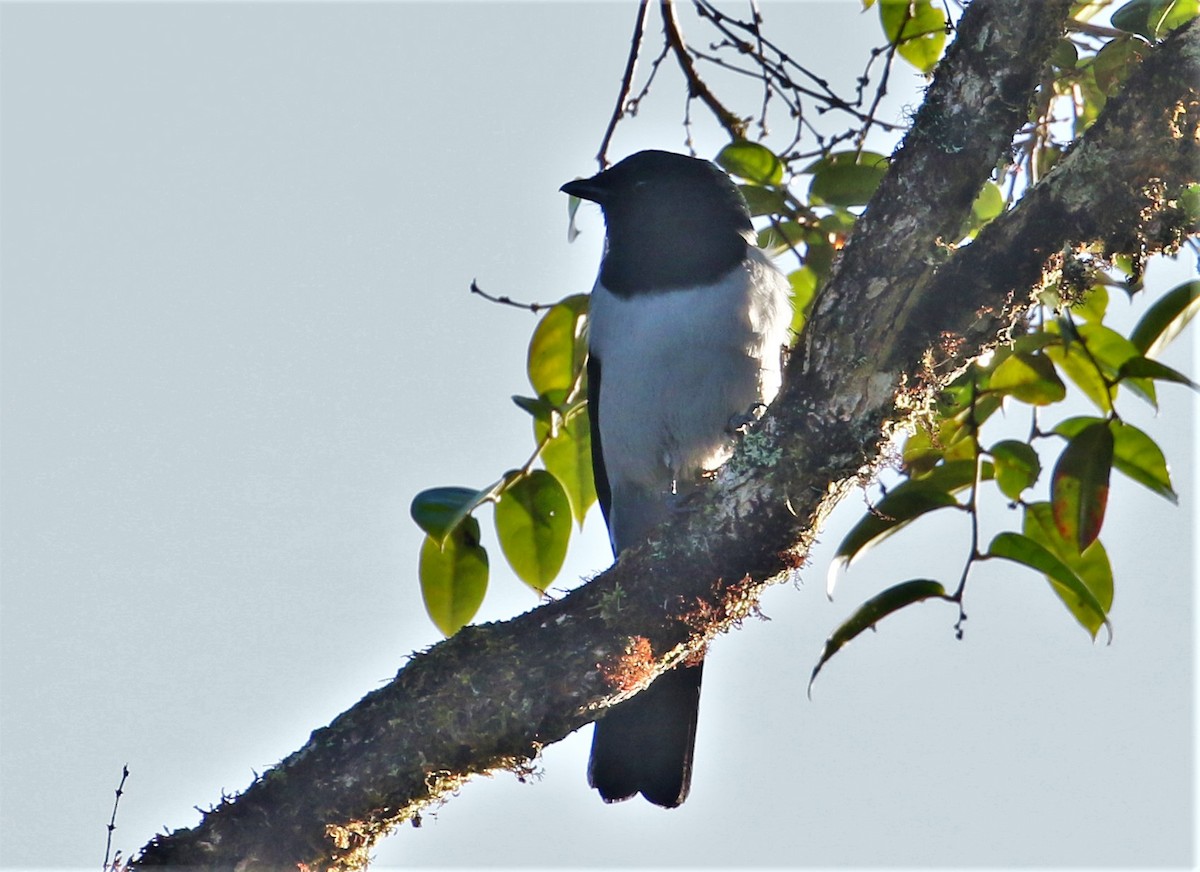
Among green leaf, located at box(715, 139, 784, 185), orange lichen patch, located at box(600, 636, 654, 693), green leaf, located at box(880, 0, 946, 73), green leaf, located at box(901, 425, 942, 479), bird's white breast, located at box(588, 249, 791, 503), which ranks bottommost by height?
orange lichen patch, located at box(600, 636, 654, 693)

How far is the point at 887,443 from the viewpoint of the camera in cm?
276

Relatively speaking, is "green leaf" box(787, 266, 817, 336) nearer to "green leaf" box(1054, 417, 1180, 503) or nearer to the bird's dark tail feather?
"green leaf" box(1054, 417, 1180, 503)

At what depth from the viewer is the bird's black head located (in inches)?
168

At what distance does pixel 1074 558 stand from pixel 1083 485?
0.90 ft

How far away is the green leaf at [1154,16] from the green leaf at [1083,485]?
976 mm

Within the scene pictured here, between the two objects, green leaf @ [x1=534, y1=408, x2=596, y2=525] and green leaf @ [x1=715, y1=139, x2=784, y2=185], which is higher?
green leaf @ [x1=715, y1=139, x2=784, y2=185]

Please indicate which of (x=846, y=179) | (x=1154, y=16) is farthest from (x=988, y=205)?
(x=1154, y=16)

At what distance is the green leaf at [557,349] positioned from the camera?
395 centimetres

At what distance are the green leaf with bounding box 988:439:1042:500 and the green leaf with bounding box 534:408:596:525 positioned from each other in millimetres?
1207

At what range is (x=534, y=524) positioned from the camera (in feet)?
12.2

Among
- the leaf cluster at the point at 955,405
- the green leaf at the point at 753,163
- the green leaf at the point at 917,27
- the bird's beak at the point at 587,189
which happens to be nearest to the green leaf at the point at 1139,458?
the leaf cluster at the point at 955,405

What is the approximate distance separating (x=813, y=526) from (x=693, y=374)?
1.34m

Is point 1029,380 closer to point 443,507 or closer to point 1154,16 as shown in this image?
point 1154,16

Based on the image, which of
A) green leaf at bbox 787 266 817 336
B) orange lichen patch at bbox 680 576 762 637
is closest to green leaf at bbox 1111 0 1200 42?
green leaf at bbox 787 266 817 336
